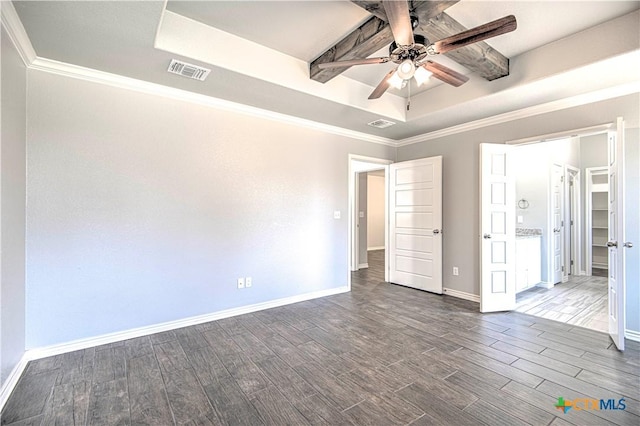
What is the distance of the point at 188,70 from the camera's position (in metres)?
2.72

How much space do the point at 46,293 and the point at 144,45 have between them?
2337 millimetres

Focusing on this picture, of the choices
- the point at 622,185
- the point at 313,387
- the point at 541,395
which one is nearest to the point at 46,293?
the point at 313,387

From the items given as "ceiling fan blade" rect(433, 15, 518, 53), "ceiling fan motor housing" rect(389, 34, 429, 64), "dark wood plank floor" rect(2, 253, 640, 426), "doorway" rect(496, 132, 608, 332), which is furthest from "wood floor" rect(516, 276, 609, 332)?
"ceiling fan motor housing" rect(389, 34, 429, 64)

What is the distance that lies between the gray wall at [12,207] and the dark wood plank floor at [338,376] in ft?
1.24

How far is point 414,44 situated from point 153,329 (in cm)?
361

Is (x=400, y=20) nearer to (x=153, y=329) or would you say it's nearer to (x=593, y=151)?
(x=153, y=329)

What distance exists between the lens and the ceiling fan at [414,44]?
174cm

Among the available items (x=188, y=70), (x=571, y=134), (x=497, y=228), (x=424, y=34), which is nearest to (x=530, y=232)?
(x=497, y=228)

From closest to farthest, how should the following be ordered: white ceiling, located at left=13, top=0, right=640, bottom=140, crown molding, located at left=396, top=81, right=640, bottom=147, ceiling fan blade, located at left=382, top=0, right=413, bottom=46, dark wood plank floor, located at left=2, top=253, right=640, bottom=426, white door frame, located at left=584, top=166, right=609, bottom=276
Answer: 1. ceiling fan blade, located at left=382, top=0, right=413, bottom=46
2. dark wood plank floor, located at left=2, top=253, right=640, bottom=426
3. white ceiling, located at left=13, top=0, right=640, bottom=140
4. crown molding, located at left=396, top=81, right=640, bottom=147
5. white door frame, located at left=584, top=166, right=609, bottom=276

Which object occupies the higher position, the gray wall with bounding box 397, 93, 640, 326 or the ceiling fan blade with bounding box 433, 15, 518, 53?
the ceiling fan blade with bounding box 433, 15, 518, 53

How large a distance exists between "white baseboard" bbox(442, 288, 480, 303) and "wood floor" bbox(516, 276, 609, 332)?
507 millimetres

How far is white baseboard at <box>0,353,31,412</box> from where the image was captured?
192 cm

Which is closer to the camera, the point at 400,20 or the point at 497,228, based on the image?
the point at 400,20

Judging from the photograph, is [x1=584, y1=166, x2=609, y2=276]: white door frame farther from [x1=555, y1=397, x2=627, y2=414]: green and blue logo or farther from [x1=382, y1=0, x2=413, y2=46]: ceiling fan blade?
[x1=382, y1=0, x2=413, y2=46]: ceiling fan blade
